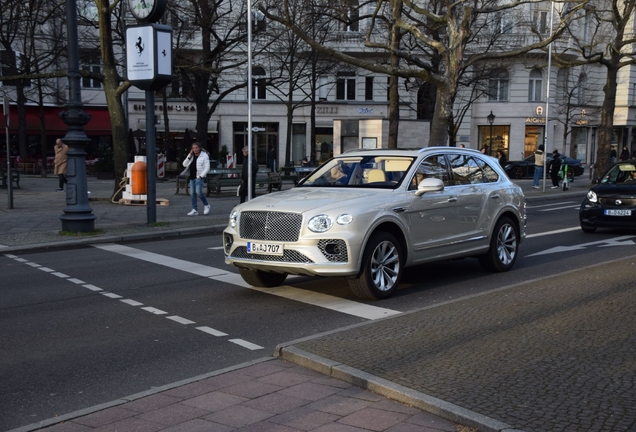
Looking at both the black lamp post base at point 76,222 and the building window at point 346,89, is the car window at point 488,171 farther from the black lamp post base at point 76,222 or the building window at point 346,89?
the building window at point 346,89

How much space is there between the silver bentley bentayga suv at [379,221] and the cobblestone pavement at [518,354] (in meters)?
1.09

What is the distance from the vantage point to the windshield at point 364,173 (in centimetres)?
896

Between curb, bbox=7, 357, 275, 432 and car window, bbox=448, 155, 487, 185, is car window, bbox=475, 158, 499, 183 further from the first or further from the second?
curb, bbox=7, 357, 275, 432

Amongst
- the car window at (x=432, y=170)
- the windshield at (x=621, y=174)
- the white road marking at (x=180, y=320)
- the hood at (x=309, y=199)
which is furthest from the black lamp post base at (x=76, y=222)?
the windshield at (x=621, y=174)

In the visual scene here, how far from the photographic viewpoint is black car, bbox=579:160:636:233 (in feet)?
47.2

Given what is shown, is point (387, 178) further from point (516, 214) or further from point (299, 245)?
point (516, 214)

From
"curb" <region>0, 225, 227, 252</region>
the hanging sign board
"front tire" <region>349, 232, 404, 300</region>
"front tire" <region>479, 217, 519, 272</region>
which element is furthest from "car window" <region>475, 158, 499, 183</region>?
the hanging sign board

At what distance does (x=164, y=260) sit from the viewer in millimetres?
11594

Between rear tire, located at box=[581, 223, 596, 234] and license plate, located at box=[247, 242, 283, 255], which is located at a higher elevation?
license plate, located at box=[247, 242, 283, 255]

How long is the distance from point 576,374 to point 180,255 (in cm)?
825

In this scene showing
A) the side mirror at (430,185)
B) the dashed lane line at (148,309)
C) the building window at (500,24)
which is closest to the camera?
the dashed lane line at (148,309)

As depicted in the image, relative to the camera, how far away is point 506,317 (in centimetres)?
699

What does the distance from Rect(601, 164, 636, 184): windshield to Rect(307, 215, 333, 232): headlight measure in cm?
965

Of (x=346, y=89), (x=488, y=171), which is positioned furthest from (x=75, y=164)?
(x=346, y=89)
